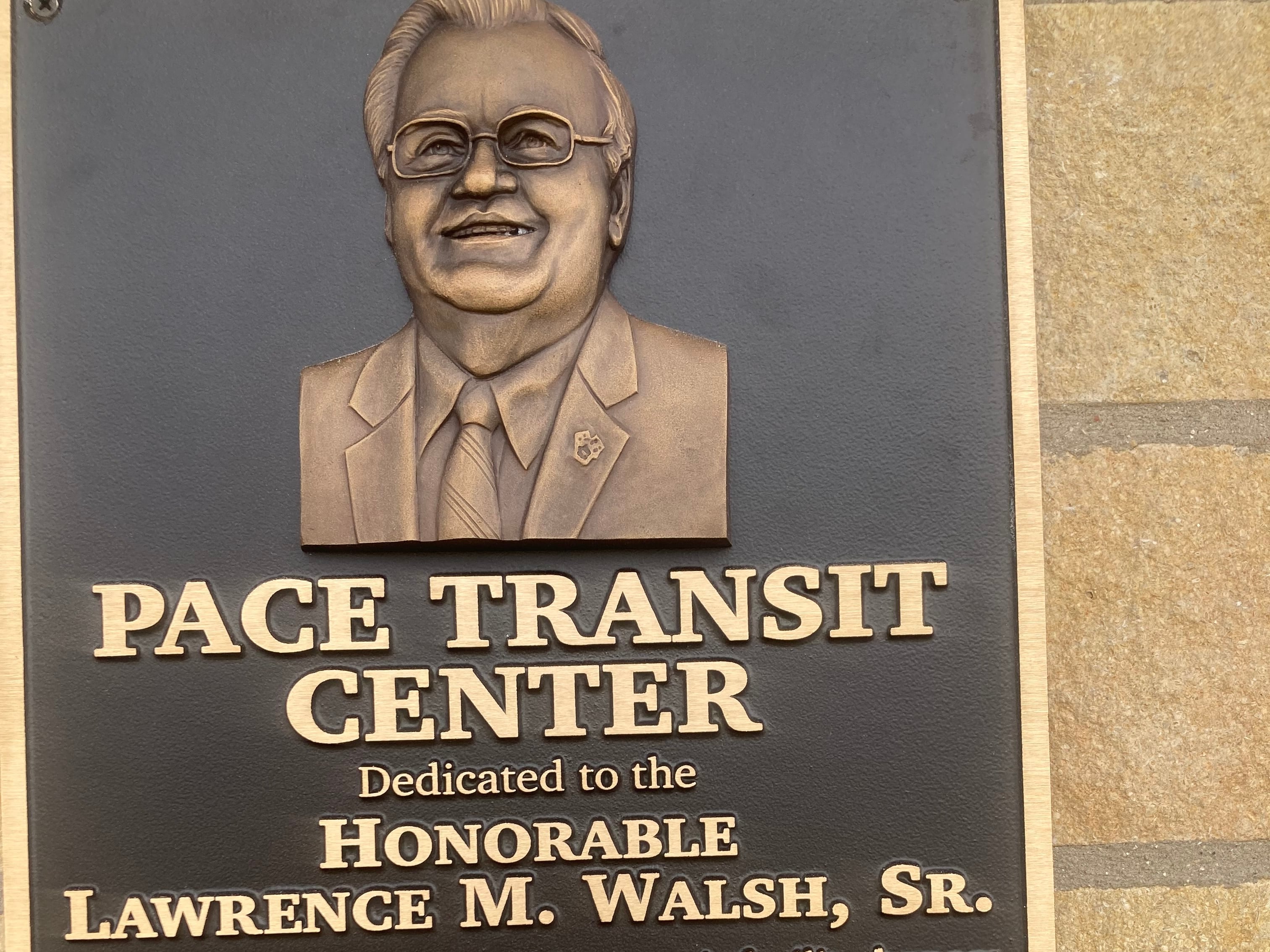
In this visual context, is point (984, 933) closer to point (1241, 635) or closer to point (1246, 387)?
point (1241, 635)

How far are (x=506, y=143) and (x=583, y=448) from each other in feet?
1.69

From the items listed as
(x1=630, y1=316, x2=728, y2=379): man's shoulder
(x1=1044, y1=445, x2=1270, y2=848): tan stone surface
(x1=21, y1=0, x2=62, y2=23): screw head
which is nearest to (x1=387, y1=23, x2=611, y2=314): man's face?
(x1=630, y1=316, x2=728, y2=379): man's shoulder

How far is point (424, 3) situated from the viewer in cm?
240

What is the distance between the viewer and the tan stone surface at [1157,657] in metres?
2.52

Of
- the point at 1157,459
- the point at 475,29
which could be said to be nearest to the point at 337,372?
the point at 475,29

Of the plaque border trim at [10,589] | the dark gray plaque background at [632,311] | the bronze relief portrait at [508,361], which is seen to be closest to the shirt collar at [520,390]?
the bronze relief portrait at [508,361]

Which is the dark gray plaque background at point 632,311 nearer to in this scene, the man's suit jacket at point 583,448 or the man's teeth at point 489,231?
the man's suit jacket at point 583,448

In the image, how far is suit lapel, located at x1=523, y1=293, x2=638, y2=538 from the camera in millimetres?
2332

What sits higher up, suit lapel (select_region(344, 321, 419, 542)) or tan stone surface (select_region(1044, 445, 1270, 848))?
suit lapel (select_region(344, 321, 419, 542))

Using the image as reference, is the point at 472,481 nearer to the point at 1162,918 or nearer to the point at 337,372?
the point at 337,372

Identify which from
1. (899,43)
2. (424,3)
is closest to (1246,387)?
(899,43)

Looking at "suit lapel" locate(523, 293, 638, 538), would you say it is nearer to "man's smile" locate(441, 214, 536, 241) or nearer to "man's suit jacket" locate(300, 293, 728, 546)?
"man's suit jacket" locate(300, 293, 728, 546)

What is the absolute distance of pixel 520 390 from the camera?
2.36m

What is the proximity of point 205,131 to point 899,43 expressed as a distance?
3.94ft
